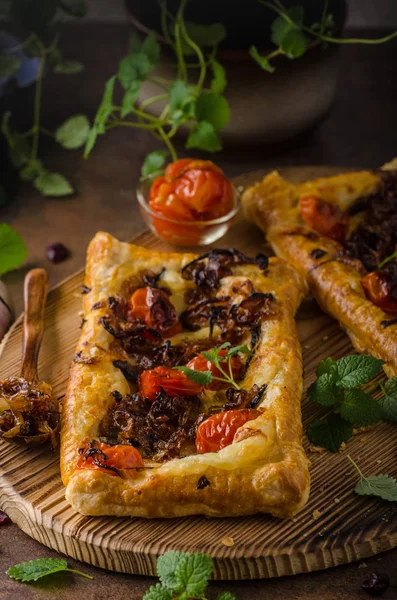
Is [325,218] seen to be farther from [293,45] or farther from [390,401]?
[390,401]

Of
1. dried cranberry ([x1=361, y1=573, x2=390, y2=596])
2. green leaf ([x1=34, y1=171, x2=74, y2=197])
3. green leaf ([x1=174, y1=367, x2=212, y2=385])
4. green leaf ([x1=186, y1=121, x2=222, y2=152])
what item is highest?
green leaf ([x1=186, y1=121, x2=222, y2=152])

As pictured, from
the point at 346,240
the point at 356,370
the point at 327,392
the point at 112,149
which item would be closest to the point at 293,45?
the point at 346,240

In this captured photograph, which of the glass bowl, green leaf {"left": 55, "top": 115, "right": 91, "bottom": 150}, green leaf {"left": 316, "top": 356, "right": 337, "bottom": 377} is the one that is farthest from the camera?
green leaf {"left": 55, "top": 115, "right": 91, "bottom": 150}

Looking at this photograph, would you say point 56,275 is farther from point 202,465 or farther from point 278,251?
point 202,465

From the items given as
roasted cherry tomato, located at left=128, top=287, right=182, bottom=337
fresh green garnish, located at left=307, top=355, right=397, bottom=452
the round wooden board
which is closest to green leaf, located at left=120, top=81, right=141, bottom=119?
roasted cherry tomato, located at left=128, top=287, right=182, bottom=337

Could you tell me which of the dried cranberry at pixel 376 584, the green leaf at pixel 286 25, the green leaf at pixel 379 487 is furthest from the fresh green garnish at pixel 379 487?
the green leaf at pixel 286 25

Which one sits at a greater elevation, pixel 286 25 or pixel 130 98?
pixel 286 25

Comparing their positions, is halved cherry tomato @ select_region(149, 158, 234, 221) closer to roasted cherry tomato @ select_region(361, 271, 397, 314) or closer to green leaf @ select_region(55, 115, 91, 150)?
roasted cherry tomato @ select_region(361, 271, 397, 314)

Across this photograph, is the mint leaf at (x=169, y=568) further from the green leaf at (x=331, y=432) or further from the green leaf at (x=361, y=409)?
the green leaf at (x=361, y=409)
